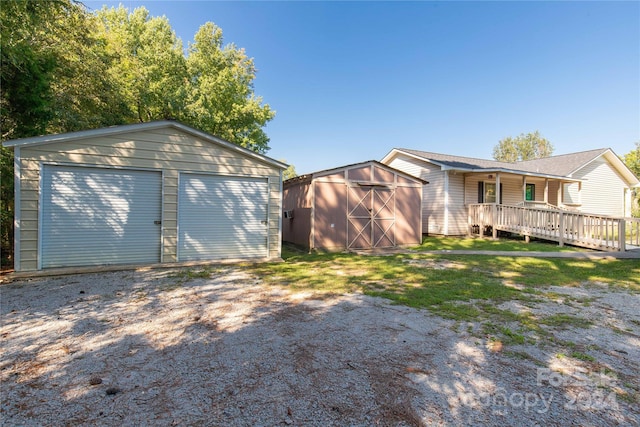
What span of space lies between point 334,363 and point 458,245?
32.1 ft

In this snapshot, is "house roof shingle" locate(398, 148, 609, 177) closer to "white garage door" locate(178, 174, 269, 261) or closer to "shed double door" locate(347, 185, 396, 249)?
"shed double door" locate(347, 185, 396, 249)

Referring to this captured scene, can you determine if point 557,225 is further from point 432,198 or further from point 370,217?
point 370,217

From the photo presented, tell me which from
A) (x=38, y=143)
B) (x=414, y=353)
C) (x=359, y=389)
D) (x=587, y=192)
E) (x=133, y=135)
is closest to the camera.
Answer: (x=359, y=389)

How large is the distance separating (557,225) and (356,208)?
7482 millimetres

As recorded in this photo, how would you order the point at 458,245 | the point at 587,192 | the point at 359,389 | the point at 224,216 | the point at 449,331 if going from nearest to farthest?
1. the point at 359,389
2. the point at 449,331
3. the point at 224,216
4. the point at 458,245
5. the point at 587,192

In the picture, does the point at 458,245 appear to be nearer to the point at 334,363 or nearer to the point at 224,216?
the point at 224,216

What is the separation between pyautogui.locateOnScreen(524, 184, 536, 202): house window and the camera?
15.4m

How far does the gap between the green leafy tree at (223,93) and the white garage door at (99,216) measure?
1404 centimetres

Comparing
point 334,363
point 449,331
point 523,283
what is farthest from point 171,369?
point 523,283

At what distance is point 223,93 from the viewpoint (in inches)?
837

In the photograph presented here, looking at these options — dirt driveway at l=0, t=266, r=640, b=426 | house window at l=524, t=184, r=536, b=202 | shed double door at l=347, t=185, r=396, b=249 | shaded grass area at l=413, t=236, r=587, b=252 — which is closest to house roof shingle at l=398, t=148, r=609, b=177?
house window at l=524, t=184, r=536, b=202

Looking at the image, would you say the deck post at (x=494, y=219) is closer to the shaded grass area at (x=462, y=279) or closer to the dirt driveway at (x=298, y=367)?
the shaded grass area at (x=462, y=279)

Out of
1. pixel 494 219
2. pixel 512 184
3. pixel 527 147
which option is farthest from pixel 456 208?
pixel 527 147

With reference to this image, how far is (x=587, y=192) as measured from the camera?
1747cm
